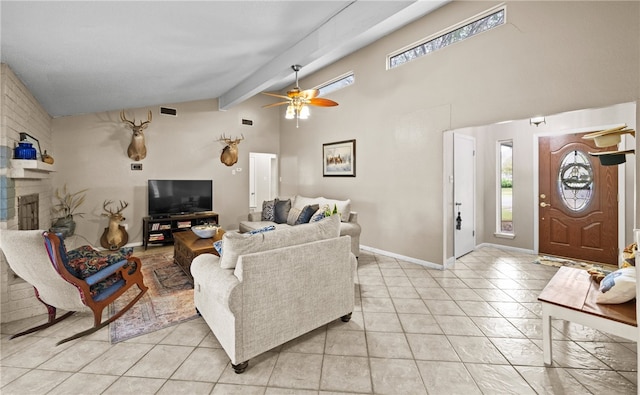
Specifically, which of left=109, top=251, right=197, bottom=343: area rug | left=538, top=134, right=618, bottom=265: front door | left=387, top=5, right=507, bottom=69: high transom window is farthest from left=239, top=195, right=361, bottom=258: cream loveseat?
left=538, top=134, right=618, bottom=265: front door

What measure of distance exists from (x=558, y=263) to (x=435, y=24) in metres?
4.05

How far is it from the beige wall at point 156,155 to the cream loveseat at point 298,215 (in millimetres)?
1499

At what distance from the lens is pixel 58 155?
15.6ft

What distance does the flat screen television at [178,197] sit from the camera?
5.40 meters

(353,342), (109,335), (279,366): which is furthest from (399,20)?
(109,335)

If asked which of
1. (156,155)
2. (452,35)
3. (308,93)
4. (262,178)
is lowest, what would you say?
(262,178)

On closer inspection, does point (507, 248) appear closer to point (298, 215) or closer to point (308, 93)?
point (298, 215)

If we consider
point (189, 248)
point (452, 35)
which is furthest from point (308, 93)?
point (189, 248)

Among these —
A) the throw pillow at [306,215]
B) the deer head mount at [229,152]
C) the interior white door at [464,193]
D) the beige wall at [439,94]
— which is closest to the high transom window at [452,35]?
the beige wall at [439,94]

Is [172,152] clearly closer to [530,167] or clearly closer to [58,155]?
[58,155]

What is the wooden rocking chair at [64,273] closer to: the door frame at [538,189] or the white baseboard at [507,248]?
the white baseboard at [507,248]

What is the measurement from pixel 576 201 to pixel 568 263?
3.24ft

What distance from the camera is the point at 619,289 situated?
1780 mm

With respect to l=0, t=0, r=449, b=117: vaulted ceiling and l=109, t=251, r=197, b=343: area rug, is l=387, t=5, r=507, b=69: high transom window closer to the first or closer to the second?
l=0, t=0, r=449, b=117: vaulted ceiling
